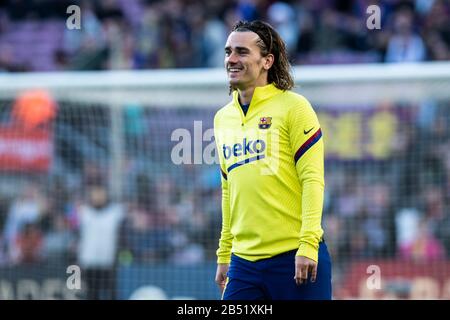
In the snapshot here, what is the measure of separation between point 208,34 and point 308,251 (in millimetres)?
9054

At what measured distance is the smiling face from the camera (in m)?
5.38

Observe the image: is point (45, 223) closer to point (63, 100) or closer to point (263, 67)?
point (63, 100)

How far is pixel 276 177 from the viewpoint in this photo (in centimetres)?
525

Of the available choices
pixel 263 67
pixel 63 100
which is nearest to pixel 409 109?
pixel 63 100

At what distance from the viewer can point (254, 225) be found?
5270 mm

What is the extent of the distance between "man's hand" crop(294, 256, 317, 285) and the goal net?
15.8ft

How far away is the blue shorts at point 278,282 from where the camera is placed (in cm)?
516

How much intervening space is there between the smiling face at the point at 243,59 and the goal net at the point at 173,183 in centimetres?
442

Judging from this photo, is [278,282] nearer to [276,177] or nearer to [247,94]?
[276,177]

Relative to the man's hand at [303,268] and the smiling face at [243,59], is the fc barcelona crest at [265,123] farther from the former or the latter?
the man's hand at [303,268]

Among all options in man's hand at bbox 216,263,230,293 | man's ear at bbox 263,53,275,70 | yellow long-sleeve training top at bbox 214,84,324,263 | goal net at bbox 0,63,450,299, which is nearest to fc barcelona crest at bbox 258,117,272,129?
yellow long-sleeve training top at bbox 214,84,324,263

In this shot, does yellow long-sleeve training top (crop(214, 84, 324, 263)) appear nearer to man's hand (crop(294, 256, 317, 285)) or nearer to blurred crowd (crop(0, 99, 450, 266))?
man's hand (crop(294, 256, 317, 285))
